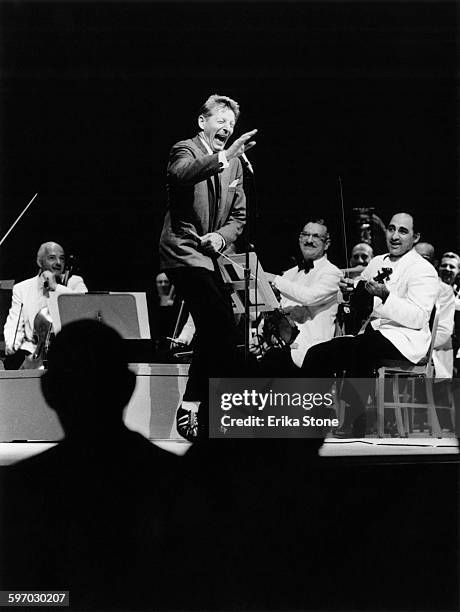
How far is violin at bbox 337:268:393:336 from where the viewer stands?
152 inches

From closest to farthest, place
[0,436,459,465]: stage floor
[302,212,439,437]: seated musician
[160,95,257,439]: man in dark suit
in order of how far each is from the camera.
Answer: [0,436,459,465]: stage floor → [160,95,257,439]: man in dark suit → [302,212,439,437]: seated musician

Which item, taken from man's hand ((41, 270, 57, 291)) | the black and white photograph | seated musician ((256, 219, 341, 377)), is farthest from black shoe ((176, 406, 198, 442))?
man's hand ((41, 270, 57, 291))

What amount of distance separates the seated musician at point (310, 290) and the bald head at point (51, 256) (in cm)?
95

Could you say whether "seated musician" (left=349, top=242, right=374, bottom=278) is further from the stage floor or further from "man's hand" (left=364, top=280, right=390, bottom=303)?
the stage floor

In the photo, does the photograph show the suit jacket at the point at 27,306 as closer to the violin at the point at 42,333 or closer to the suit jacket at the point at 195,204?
the violin at the point at 42,333

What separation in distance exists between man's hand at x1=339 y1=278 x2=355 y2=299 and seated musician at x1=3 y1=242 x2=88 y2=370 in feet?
3.85

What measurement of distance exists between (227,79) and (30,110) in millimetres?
916

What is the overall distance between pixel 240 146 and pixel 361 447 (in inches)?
58.1

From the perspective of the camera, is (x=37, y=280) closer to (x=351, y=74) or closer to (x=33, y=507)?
(x=33, y=507)

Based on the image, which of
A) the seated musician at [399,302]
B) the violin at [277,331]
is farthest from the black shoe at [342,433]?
the violin at [277,331]

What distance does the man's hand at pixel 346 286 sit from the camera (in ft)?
12.8

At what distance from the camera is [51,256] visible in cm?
385

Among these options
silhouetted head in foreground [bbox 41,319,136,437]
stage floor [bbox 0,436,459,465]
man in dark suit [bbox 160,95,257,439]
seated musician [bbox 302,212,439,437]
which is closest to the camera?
silhouetted head in foreground [bbox 41,319,136,437]

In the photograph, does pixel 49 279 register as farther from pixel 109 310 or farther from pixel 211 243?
pixel 211 243
